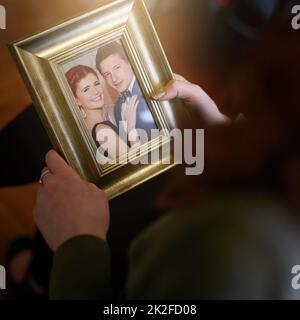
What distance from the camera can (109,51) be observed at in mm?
970

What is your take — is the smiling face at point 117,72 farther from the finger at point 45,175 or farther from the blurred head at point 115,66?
the finger at point 45,175

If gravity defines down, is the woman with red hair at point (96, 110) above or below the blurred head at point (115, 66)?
below

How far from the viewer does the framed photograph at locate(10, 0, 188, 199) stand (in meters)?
0.94

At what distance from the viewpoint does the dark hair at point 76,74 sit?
95 centimetres

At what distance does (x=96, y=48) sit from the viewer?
960 millimetres

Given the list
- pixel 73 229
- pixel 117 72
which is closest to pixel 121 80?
pixel 117 72

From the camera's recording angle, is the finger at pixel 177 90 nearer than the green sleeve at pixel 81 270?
No

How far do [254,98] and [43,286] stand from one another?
66cm

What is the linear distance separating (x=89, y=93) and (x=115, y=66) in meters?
0.08

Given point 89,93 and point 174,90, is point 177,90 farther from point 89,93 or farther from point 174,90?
point 89,93

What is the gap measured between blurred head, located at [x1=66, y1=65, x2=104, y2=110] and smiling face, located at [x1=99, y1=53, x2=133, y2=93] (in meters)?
0.02

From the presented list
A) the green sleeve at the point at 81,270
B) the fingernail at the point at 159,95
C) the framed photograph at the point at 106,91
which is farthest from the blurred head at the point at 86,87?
the green sleeve at the point at 81,270

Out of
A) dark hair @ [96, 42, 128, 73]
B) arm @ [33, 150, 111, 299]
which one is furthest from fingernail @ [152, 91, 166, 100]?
arm @ [33, 150, 111, 299]

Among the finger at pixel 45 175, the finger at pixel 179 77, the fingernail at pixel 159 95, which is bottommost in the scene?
the finger at pixel 45 175
